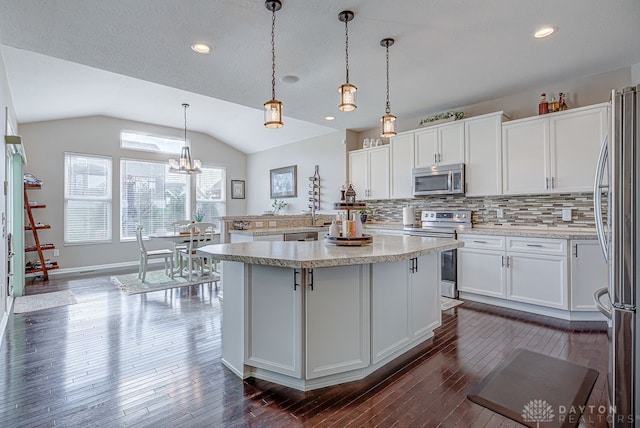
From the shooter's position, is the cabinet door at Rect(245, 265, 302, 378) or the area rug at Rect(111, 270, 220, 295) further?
the area rug at Rect(111, 270, 220, 295)

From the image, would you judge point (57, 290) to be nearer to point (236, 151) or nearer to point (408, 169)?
point (236, 151)

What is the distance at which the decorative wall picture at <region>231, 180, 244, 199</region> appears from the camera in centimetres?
868

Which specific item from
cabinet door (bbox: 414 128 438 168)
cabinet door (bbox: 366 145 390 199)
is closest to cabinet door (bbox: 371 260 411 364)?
cabinet door (bbox: 414 128 438 168)

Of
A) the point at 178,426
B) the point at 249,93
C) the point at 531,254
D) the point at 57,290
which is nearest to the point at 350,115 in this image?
the point at 249,93

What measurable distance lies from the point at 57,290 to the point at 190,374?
13.0 ft

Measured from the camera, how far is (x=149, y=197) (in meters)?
7.25

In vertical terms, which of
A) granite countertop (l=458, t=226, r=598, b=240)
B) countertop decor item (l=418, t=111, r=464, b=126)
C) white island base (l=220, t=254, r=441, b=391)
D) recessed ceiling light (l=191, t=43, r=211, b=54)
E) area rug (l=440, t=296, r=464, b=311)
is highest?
recessed ceiling light (l=191, t=43, r=211, b=54)

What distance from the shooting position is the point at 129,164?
22.8 feet

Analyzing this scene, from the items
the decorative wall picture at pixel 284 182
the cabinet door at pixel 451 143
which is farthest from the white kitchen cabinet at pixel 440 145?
the decorative wall picture at pixel 284 182

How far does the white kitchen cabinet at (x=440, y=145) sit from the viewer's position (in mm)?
4500

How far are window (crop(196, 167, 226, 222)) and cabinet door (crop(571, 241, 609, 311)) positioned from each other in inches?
291

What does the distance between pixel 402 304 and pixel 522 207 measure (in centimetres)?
275

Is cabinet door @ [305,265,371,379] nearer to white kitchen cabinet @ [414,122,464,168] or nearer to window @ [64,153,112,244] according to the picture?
white kitchen cabinet @ [414,122,464,168]

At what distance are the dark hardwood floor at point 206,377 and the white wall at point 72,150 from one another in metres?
2.88
